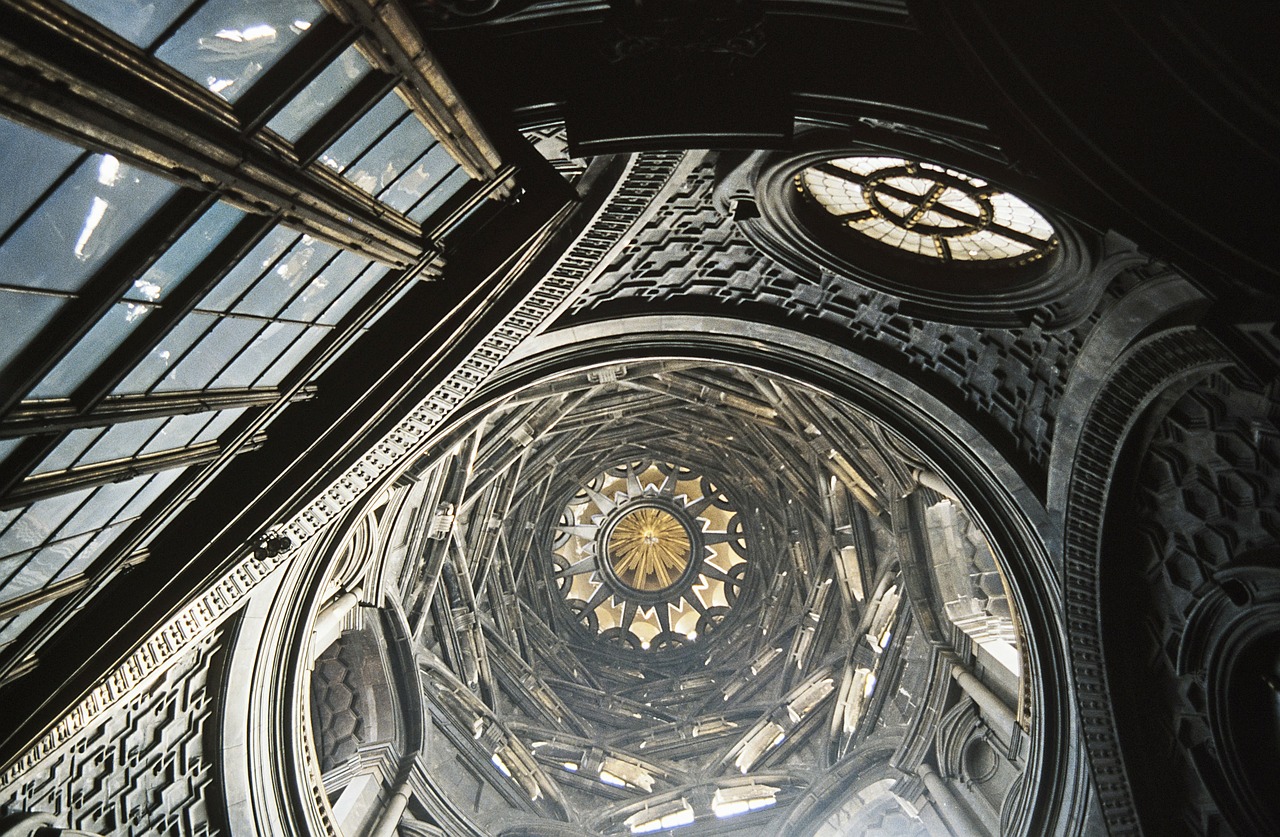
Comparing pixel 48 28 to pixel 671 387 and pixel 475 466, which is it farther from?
pixel 671 387

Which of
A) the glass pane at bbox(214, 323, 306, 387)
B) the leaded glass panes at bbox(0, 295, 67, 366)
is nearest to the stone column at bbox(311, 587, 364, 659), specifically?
the glass pane at bbox(214, 323, 306, 387)

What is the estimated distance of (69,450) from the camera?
194 inches

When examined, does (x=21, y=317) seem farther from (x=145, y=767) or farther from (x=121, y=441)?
(x=145, y=767)

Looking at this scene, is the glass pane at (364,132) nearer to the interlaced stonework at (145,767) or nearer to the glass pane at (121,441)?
the glass pane at (121,441)

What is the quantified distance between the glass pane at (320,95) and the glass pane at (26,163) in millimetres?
1224

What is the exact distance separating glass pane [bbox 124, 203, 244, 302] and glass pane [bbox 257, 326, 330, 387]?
174cm

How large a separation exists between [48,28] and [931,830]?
16140 mm

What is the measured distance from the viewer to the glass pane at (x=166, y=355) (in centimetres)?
479

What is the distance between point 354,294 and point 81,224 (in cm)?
280

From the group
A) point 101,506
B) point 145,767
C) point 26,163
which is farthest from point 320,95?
point 145,767

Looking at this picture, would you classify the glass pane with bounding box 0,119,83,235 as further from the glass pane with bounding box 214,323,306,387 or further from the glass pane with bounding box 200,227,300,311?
the glass pane with bounding box 214,323,306,387

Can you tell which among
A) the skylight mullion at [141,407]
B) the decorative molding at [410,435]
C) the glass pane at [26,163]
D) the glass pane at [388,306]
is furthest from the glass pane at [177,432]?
the glass pane at [26,163]

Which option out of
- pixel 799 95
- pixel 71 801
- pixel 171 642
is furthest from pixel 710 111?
pixel 71 801

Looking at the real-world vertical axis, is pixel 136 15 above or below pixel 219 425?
above
